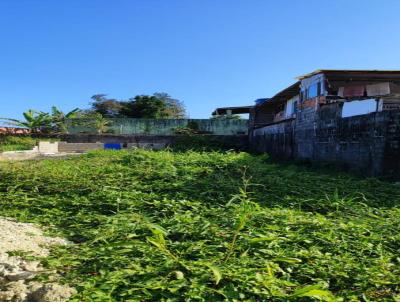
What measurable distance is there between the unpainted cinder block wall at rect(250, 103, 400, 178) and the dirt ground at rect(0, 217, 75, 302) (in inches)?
266

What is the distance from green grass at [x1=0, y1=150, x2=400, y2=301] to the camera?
2.90 m

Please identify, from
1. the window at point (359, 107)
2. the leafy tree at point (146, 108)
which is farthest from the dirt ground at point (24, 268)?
the leafy tree at point (146, 108)

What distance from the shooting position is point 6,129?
21.1 m

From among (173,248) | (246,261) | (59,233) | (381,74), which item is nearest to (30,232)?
(59,233)

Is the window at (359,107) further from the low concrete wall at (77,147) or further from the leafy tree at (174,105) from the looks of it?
the leafy tree at (174,105)

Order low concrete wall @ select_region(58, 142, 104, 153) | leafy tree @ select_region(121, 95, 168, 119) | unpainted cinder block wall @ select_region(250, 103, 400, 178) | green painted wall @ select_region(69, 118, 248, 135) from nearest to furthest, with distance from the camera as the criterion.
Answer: unpainted cinder block wall @ select_region(250, 103, 400, 178) → low concrete wall @ select_region(58, 142, 104, 153) → green painted wall @ select_region(69, 118, 248, 135) → leafy tree @ select_region(121, 95, 168, 119)

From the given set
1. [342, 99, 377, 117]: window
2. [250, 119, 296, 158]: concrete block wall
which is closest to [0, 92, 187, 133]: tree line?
[250, 119, 296, 158]: concrete block wall

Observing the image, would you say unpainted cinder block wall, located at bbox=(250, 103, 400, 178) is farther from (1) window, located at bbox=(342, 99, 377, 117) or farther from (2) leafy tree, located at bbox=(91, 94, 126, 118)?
(2) leafy tree, located at bbox=(91, 94, 126, 118)

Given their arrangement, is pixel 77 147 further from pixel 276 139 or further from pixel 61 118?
pixel 276 139

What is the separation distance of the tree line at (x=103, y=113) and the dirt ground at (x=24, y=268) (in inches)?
747

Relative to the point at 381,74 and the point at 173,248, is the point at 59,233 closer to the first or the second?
the point at 173,248

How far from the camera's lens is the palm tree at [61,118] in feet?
74.4

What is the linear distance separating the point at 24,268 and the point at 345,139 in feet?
27.6

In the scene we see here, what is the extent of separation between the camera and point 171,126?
23.1 metres
